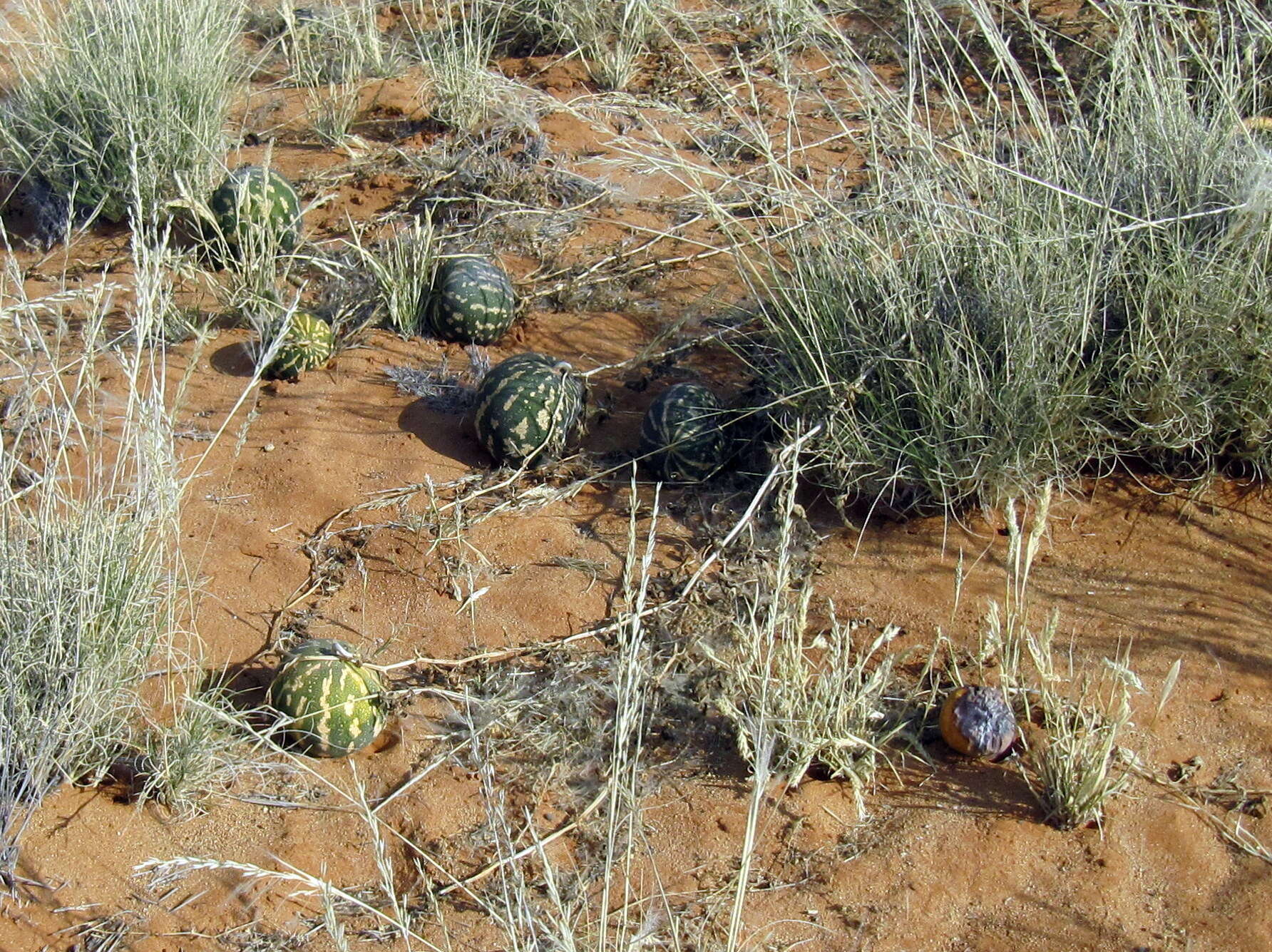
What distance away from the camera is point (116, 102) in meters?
5.46

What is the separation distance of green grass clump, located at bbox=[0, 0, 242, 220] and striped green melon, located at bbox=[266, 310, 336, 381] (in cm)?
116

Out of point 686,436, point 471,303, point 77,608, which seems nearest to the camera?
point 77,608

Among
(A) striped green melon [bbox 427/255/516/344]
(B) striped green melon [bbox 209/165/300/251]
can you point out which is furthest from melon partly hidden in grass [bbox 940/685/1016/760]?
(B) striped green melon [bbox 209/165/300/251]

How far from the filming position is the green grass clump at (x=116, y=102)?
17.8ft

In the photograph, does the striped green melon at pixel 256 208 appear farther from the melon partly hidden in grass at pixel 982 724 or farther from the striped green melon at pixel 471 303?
the melon partly hidden in grass at pixel 982 724

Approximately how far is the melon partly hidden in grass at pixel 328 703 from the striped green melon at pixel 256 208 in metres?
2.35

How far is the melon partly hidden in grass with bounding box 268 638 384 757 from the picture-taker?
322 centimetres

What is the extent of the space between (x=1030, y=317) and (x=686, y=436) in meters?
1.16

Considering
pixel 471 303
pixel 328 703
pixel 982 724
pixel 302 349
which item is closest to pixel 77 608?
pixel 328 703

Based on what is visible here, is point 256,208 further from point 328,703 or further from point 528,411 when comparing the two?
point 328,703

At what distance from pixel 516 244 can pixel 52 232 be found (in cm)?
213

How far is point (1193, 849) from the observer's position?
2986 millimetres

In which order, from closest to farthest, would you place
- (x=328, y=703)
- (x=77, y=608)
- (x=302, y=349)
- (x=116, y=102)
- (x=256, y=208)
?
1. (x=77, y=608)
2. (x=328, y=703)
3. (x=302, y=349)
4. (x=256, y=208)
5. (x=116, y=102)

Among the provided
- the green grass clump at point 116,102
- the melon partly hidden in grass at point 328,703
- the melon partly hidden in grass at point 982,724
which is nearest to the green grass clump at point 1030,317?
the melon partly hidden in grass at point 982,724
